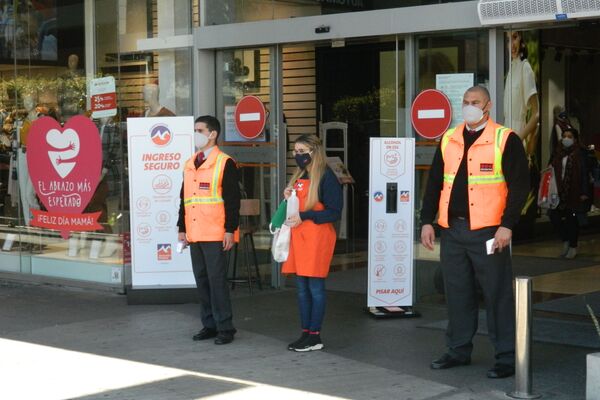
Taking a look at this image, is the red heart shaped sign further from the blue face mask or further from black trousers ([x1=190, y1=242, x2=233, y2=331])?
the blue face mask

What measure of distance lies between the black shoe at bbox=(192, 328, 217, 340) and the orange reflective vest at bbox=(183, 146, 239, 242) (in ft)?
2.56

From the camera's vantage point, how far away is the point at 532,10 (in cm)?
888

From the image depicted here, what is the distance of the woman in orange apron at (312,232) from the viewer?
8.01 meters

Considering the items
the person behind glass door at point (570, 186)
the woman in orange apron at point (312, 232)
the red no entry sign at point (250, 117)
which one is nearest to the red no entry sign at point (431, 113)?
the red no entry sign at point (250, 117)

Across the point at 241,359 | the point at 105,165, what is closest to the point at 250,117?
the point at 105,165

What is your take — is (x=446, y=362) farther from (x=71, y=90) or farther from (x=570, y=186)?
(x=570, y=186)

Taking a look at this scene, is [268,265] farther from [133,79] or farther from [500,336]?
[500,336]

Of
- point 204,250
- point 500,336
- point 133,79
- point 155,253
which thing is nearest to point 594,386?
point 500,336

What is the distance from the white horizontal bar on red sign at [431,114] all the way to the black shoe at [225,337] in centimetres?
291

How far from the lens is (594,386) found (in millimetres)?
6227

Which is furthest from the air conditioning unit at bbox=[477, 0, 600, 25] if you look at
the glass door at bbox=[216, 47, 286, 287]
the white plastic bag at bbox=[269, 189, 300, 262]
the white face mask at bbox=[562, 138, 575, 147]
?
the white face mask at bbox=[562, 138, 575, 147]

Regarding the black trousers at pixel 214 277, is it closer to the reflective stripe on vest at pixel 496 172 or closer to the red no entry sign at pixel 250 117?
the reflective stripe on vest at pixel 496 172

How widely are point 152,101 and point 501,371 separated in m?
5.55

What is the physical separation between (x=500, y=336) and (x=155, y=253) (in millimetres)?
4136
